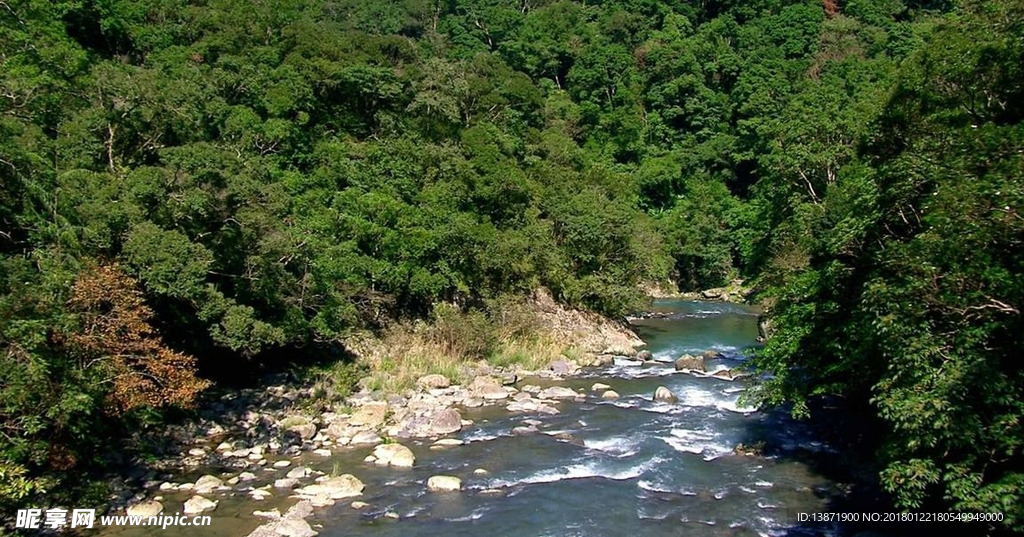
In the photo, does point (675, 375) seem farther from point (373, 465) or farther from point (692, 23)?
point (692, 23)

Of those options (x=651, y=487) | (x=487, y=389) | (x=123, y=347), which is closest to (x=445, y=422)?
(x=487, y=389)

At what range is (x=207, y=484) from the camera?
15.9 m

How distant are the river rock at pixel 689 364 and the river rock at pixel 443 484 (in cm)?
1623

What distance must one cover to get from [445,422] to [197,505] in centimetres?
832

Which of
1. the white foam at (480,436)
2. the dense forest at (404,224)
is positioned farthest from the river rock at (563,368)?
the white foam at (480,436)

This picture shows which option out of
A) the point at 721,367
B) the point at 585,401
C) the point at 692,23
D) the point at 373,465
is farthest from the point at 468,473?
the point at 692,23

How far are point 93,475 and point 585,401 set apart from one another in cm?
1580

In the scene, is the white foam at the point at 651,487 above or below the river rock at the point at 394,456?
above

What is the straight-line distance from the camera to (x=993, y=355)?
987 centimetres

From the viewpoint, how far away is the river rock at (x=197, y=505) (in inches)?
567

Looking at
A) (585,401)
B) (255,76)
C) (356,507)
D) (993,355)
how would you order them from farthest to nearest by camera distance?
(255,76)
(585,401)
(356,507)
(993,355)

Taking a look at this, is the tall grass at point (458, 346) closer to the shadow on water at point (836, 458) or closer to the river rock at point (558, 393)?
the river rock at point (558, 393)

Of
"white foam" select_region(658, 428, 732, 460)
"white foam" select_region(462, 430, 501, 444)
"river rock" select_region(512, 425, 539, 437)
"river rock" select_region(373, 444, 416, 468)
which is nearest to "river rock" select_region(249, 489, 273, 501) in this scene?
"river rock" select_region(373, 444, 416, 468)

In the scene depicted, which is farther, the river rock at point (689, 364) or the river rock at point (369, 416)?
the river rock at point (689, 364)
